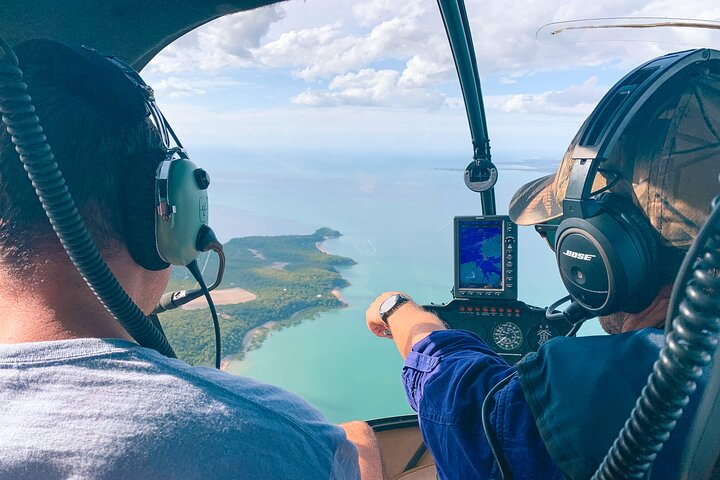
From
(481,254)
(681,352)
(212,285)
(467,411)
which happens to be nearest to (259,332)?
(481,254)

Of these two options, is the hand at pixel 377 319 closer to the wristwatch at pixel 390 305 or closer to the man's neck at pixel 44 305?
the wristwatch at pixel 390 305

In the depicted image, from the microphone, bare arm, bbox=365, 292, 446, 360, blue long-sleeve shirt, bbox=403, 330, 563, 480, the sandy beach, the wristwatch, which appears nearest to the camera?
blue long-sleeve shirt, bbox=403, 330, 563, 480

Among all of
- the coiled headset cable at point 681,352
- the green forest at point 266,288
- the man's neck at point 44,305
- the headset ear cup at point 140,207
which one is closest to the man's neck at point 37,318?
the man's neck at point 44,305

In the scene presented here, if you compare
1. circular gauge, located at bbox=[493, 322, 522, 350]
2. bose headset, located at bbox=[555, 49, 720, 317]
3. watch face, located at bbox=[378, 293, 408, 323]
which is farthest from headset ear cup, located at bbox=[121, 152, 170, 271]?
circular gauge, located at bbox=[493, 322, 522, 350]

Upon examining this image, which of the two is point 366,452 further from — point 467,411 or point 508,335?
point 508,335

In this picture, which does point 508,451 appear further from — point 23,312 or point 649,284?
point 23,312

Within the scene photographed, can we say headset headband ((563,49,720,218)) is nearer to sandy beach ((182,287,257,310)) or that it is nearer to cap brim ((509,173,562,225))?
cap brim ((509,173,562,225))
